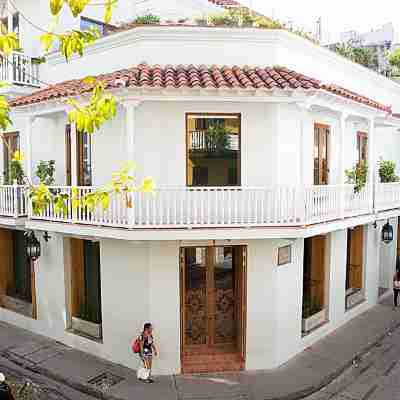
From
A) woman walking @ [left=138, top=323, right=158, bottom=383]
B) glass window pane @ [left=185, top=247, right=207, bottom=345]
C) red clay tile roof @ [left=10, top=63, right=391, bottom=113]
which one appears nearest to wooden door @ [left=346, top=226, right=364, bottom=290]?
red clay tile roof @ [left=10, top=63, right=391, bottom=113]

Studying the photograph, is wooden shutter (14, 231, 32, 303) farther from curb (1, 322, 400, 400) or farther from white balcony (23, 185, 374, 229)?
white balcony (23, 185, 374, 229)

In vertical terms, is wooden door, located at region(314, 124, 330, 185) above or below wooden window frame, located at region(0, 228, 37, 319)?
above

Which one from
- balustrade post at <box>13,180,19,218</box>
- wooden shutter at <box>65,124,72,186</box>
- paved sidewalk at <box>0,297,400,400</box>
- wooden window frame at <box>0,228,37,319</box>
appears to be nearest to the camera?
paved sidewalk at <box>0,297,400,400</box>

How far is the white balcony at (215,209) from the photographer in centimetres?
898

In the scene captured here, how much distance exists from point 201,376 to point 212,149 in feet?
16.3

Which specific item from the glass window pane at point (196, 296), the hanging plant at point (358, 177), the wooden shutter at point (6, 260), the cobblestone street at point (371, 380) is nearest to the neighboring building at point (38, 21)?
the wooden shutter at point (6, 260)

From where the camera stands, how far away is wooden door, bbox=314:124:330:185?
1135cm

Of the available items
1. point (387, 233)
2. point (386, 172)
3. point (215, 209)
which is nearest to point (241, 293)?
point (215, 209)

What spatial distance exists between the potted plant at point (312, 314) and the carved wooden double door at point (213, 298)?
201 centimetres

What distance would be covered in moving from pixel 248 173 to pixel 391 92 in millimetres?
9153

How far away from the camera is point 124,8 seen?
15.2 meters

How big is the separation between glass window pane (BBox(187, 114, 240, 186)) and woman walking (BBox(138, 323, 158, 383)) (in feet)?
10.7

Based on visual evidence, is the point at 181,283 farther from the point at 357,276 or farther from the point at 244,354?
the point at 357,276

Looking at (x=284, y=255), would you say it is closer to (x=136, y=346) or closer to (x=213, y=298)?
(x=213, y=298)
